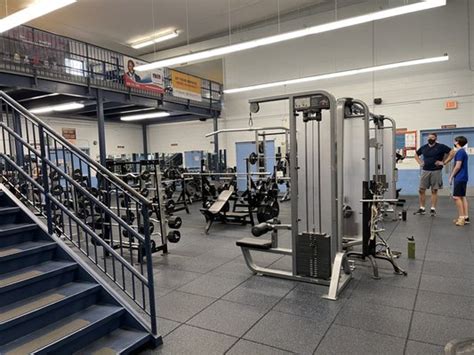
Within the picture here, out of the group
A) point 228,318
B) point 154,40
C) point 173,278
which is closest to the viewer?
point 228,318

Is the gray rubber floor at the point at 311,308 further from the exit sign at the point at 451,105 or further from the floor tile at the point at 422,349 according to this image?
the exit sign at the point at 451,105

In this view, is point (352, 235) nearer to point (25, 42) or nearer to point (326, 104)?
point (326, 104)

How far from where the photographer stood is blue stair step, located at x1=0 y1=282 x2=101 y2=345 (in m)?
2.09

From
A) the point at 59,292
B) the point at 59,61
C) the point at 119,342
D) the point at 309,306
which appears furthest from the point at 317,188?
the point at 59,61

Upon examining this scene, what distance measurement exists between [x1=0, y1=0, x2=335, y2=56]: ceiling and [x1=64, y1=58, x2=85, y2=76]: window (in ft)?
5.57

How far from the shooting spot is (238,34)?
11.4 m

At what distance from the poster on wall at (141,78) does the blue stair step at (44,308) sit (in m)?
7.27

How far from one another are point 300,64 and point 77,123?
26.8 feet

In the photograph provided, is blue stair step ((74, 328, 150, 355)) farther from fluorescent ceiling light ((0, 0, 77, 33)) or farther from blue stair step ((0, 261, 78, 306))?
fluorescent ceiling light ((0, 0, 77, 33))

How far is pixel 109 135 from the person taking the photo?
522 inches

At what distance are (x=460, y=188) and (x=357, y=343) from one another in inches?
186

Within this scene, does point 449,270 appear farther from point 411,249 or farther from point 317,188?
point 317,188

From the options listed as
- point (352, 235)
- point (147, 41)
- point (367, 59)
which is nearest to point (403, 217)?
point (352, 235)

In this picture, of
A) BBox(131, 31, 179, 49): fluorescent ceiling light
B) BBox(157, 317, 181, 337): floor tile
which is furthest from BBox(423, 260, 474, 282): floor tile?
BBox(131, 31, 179, 49): fluorescent ceiling light
